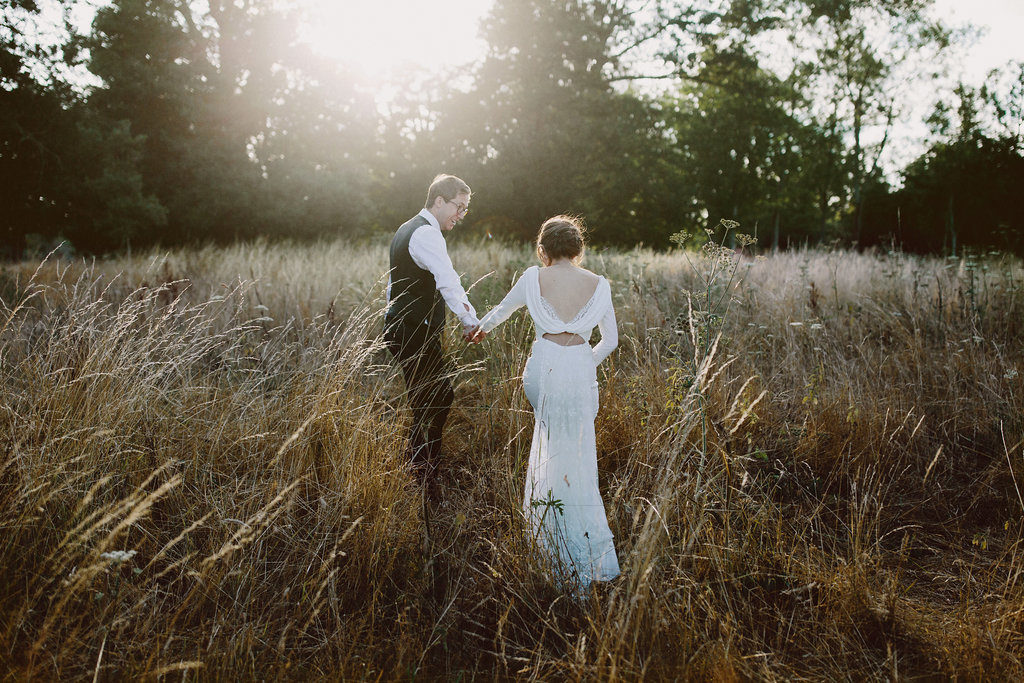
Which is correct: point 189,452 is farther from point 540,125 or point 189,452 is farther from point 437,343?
point 540,125

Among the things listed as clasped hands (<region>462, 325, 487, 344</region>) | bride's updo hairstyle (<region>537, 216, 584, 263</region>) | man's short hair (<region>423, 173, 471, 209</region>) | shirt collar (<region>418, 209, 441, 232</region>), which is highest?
man's short hair (<region>423, 173, 471, 209</region>)

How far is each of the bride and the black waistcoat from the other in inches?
43.0

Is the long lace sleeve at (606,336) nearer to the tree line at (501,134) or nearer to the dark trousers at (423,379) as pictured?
the dark trousers at (423,379)

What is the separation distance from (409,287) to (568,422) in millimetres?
1579

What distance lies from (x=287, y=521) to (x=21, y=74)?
1430cm

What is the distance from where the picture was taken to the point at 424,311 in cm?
403

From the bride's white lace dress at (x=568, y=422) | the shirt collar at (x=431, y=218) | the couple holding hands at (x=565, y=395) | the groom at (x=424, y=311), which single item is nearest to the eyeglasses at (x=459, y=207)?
the groom at (x=424, y=311)

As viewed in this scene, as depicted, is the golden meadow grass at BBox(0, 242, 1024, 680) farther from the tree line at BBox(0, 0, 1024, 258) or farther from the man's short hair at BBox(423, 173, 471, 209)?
the tree line at BBox(0, 0, 1024, 258)

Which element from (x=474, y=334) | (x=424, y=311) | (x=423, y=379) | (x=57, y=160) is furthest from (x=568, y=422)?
(x=57, y=160)

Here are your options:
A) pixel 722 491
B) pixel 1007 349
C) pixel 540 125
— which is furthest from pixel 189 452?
pixel 540 125

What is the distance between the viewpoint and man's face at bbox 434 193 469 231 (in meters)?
3.94

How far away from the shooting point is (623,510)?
3.10m

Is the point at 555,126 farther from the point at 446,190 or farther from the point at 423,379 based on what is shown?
the point at 423,379

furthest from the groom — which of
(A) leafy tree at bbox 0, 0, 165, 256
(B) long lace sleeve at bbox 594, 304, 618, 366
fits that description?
(A) leafy tree at bbox 0, 0, 165, 256
